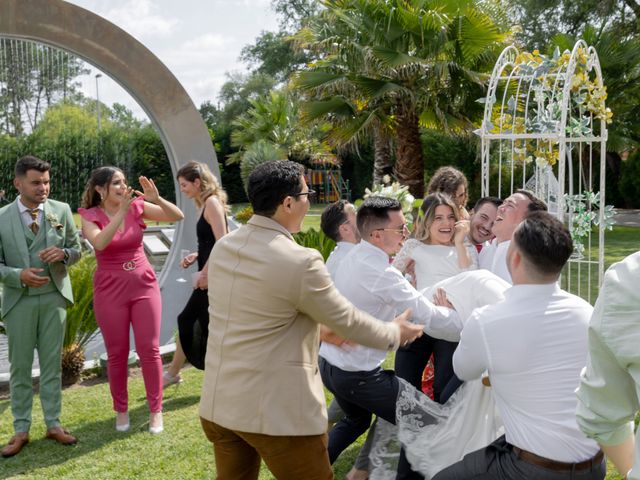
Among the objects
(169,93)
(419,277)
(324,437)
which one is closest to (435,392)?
(419,277)

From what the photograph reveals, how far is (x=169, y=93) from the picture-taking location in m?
7.86

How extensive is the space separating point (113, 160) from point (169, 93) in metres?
1.47

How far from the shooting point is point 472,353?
2564mm

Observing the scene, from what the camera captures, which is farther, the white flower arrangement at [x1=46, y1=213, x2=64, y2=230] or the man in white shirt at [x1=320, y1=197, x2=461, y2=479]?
the white flower arrangement at [x1=46, y1=213, x2=64, y2=230]

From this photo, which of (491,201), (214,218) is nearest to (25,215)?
(214,218)

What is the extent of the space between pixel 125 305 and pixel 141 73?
12.8ft

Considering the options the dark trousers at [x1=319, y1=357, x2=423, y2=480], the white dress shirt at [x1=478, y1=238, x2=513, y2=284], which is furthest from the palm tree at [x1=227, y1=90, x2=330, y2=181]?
the dark trousers at [x1=319, y1=357, x2=423, y2=480]

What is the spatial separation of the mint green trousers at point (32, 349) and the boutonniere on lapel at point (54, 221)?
45 cm

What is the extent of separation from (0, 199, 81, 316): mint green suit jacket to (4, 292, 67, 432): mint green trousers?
2.9 inches

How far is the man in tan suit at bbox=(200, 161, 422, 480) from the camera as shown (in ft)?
7.98

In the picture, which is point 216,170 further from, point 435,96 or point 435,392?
point 435,96

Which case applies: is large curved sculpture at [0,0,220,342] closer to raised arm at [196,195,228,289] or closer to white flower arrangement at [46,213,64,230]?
raised arm at [196,195,228,289]

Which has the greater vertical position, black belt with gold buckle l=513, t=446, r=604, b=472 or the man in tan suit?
the man in tan suit

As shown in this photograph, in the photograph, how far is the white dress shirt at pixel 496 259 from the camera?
391 cm
